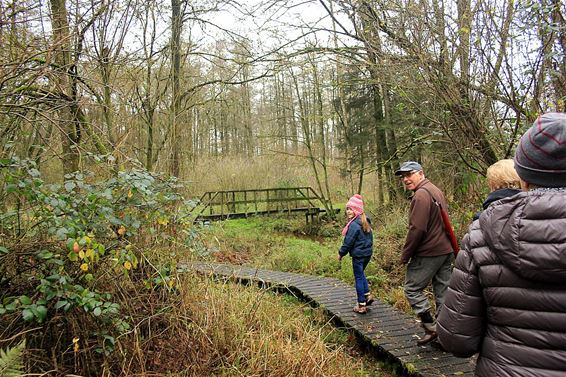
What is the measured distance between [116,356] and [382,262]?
18.5 feet

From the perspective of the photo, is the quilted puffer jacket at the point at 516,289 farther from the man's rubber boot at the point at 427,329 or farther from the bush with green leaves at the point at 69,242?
the man's rubber boot at the point at 427,329

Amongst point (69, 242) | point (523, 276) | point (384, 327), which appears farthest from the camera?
point (384, 327)

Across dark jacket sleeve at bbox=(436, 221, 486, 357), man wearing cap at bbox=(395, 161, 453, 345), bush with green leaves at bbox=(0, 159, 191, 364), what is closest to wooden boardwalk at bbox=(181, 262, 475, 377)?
man wearing cap at bbox=(395, 161, 453, 345)

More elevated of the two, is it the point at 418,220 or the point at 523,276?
the point at 523,276

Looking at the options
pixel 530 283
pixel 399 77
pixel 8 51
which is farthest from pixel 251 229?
pixel 530 283

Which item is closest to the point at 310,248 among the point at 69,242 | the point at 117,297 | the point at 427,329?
the point at 427,329

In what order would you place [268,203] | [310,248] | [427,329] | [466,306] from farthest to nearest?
[268,203] < [310,248] < [427,329] < [466,306]

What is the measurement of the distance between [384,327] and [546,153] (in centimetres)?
340

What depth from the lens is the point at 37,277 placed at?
288 centimetres

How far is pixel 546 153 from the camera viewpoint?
1585 millimetres

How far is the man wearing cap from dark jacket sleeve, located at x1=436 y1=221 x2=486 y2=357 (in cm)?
211

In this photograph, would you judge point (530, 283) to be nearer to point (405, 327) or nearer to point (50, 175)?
point (405, 327)

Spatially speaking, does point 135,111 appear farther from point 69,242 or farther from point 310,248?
point 310,248

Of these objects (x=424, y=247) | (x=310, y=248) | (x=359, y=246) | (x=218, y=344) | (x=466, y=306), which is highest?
(x=466, y=306)
